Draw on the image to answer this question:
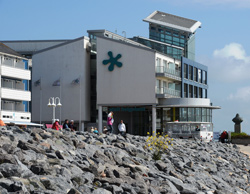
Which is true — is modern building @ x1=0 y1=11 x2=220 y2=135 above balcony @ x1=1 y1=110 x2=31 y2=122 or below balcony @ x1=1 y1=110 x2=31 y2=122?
above

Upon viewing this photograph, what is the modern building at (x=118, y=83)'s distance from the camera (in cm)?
8056

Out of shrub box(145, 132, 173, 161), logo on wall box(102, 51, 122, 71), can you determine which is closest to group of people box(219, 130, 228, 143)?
logo on wall box(102, 51, 122, 71)

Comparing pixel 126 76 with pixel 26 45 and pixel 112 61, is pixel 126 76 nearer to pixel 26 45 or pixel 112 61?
pixel 112 61

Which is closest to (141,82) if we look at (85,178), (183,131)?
(183,131)

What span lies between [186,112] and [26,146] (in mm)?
66354

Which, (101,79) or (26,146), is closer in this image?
(26,146)

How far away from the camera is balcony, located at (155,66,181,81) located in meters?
80.6

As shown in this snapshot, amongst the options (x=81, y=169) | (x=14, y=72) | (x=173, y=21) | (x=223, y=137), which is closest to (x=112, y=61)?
(x=14, y=72)

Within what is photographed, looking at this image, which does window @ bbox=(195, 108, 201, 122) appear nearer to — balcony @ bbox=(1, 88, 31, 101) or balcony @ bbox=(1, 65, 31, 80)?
balcony @ bbox=(1, 88, 31, 101)

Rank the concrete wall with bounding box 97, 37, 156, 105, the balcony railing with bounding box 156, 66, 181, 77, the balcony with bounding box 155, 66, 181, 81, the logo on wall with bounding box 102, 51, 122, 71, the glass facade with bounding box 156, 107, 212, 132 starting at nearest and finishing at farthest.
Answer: the concrete wall with bounding box 97, 37, 156, 105
the balcony with bounding box 155, 66, 181, 81
the logo on wall with bounding box 102, 51, 122, 71
the balcony railing with bounding box 156, 66, 181, 77
the glass facade with bounding box 156, 107, 212, 132

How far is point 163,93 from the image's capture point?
267ft

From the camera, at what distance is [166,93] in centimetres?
8238

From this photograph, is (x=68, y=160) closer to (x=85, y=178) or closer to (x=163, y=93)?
(x=85, y=178)

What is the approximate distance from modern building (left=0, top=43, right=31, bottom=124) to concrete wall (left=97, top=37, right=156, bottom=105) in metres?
10.7
